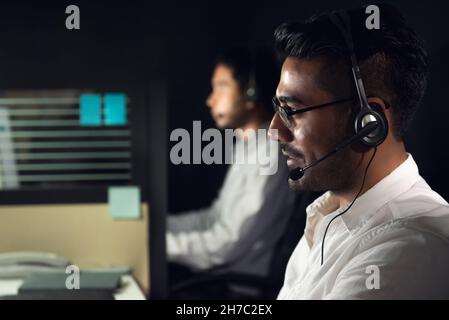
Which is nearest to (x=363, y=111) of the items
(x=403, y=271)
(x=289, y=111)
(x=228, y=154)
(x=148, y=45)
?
(x=289, y=111)

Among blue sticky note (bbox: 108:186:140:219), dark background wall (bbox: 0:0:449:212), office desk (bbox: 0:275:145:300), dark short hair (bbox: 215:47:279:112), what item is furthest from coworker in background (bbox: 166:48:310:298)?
office desk (bbox: 0:275:145:300)

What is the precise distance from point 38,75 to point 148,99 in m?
1.94

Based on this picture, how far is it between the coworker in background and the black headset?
132 cm

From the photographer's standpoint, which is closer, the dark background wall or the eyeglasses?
the eyeglasses

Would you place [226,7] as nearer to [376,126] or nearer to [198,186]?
[198,186]

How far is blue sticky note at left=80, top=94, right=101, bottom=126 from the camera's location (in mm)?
1836

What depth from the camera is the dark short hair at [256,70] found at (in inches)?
107

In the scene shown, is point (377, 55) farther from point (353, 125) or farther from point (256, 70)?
point (256, 70)

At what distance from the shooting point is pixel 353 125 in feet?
3.67

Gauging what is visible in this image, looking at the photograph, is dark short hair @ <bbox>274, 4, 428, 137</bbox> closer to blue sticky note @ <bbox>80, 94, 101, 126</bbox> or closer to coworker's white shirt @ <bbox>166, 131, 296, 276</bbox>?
blue sticky note @ <bbox>80, 94, 101, 126</bbox>

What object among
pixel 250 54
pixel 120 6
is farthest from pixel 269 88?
pixel 120 6

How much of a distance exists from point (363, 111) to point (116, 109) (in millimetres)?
874

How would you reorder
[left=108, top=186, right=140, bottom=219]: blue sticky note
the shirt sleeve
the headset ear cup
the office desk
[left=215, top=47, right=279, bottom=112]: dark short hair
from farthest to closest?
[left=215, top=47, right=279, bottom=112]: dark short hair → [left=108, top=186, right=140, bottom=219]: blue sticky note → the office desk → the headset ear cup → the shirt sleeve

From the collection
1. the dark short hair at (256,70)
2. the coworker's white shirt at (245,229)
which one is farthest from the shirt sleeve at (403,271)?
the dark short hair at (256,70)
